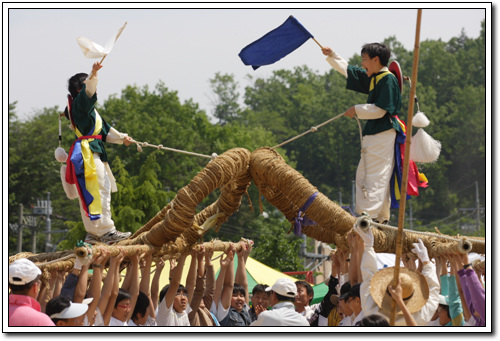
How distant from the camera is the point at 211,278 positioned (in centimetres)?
1004

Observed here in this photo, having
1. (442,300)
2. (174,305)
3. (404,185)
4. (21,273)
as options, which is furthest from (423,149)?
(21,273)

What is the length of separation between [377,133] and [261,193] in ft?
4.54

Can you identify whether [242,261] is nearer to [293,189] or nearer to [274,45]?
[293,189]

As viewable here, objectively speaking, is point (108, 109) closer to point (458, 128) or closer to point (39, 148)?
point (39, 148)

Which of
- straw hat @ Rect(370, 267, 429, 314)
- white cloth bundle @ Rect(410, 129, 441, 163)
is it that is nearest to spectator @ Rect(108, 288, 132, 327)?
straw hat @ Rect(370, 267, 429, 314)

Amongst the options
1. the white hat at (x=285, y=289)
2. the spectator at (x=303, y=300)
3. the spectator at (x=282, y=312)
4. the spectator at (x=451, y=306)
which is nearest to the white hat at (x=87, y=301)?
the spectator at (x=282, y=312)

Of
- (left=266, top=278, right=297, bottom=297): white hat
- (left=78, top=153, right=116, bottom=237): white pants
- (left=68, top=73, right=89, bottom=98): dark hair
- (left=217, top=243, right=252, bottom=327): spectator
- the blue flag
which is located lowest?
(left=217, top=243, right=252, bottom=327): spectator

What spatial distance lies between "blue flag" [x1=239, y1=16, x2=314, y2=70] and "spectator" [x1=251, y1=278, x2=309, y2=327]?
104 inches

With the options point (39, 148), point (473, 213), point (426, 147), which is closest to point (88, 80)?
point (426, 147)

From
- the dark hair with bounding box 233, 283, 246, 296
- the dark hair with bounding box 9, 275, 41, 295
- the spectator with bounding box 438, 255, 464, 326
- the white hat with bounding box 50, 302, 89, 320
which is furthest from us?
the dark hair with bounding box 233, 283, 246, 296

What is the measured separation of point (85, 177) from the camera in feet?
29.4

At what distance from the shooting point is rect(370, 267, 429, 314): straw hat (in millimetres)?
6512

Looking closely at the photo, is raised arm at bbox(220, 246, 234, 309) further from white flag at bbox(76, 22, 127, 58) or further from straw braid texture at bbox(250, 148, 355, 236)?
white flag at bbox(76, 22, 127, 58)
